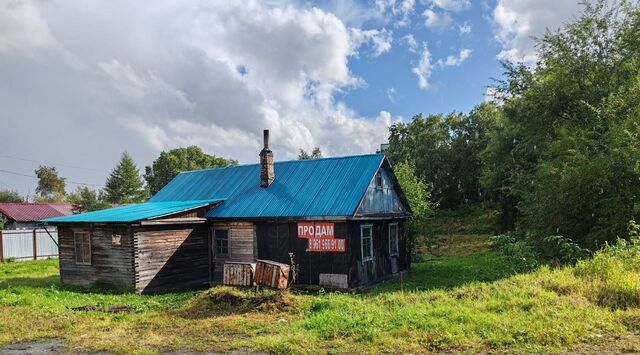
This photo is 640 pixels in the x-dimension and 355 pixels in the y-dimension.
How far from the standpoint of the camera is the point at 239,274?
51.6ft

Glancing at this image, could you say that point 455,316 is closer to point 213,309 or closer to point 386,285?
point 213,309

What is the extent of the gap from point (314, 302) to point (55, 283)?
44.9 feet

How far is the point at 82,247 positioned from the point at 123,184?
118 ft

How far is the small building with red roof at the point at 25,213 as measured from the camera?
41406mm

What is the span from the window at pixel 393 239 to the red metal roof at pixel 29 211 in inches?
1379

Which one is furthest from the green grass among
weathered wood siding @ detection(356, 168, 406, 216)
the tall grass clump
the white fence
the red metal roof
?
the red metal roof

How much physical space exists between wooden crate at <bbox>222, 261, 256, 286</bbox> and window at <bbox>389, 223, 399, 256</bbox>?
738 cm

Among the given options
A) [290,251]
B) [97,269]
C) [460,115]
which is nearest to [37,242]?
[97,269]

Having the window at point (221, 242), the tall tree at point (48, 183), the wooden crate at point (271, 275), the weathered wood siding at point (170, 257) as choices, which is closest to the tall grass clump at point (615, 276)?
the wooden crate at point (271, 275)

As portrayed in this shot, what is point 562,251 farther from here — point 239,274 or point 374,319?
point 239,274

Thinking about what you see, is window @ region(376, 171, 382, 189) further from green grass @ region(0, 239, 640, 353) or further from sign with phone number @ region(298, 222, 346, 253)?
green grass @ region(0, 239, 640, 353)

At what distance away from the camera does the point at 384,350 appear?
29.2 ft

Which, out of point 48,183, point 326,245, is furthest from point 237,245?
point 48,183

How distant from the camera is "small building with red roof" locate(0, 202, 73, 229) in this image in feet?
136
